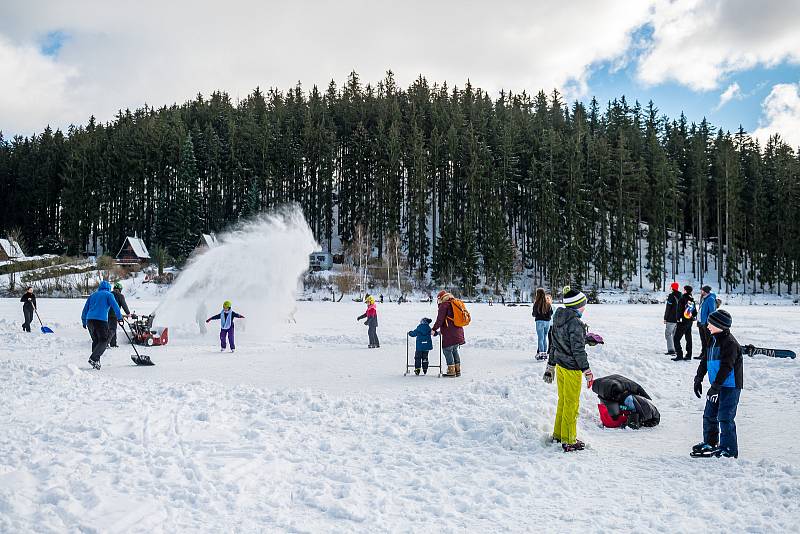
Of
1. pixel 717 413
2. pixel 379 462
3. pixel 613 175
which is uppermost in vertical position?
pixel 613 175

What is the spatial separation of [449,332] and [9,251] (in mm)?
70961

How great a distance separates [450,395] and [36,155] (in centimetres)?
10100

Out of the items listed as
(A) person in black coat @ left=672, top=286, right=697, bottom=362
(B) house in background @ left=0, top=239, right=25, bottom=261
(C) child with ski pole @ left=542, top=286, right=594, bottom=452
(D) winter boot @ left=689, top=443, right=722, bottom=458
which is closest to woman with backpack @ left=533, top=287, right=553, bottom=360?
(A) person in black coat @ left=672, top=286, right=697, bottom=362

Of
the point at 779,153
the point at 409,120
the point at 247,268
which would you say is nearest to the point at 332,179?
the point at 409,120

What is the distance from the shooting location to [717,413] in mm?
6398

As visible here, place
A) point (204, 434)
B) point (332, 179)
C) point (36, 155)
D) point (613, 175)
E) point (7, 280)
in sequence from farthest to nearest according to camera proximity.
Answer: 1. point (36, 155)
2. point (332, 179)
3. point (613, 175)
4. point (7, 280)
5. point (204, 434)

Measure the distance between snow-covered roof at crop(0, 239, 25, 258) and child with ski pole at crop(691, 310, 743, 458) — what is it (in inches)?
2963

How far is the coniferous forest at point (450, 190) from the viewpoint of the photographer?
59406 mm

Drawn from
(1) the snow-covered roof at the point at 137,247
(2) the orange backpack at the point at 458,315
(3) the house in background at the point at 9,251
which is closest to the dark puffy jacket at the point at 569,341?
(2) the orange backpack at the point at 458,315

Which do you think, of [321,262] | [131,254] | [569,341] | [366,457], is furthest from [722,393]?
[131,254]

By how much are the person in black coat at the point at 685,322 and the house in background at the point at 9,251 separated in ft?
233

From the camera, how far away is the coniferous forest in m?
59.4

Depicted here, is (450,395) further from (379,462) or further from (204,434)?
(204,434)

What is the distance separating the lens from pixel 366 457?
20.9 ft
